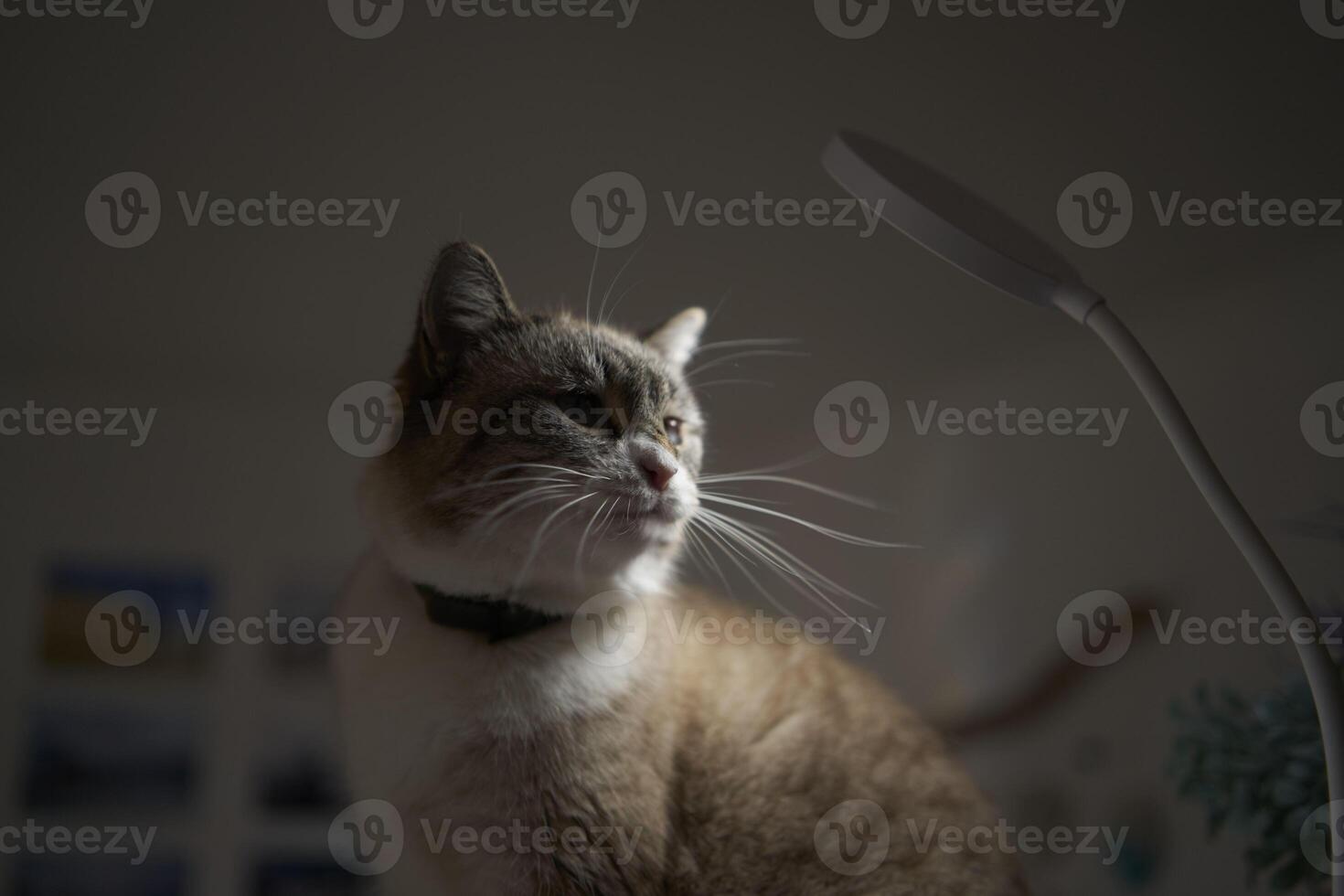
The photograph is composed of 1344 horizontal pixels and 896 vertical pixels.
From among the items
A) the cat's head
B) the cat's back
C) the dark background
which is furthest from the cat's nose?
the dark background

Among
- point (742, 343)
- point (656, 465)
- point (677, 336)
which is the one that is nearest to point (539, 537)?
point (656, 465)

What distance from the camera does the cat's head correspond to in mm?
1096

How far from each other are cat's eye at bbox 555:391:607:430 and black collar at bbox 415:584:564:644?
10.0 inches

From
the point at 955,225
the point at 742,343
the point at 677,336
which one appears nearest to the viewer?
the point at 955,225

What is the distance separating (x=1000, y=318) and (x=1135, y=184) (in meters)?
0.69

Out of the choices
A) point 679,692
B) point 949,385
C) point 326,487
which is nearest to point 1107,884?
point 949,385

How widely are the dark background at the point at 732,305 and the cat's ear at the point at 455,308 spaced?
748 millimetres

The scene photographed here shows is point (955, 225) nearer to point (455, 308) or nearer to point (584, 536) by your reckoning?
point (584, 536)

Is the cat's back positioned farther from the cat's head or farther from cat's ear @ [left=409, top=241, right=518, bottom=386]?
cat's ear @ [left=409, top=241, right=518, bottom=386]

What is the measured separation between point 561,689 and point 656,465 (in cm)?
32

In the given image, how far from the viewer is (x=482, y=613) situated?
1.15 metres

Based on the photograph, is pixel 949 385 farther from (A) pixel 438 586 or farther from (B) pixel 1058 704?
(A) pixel 438 586

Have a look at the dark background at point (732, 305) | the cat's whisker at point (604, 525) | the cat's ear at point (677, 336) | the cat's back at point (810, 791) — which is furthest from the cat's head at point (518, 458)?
the dark background at point (732, 305)

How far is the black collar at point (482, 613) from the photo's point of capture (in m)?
1.14
